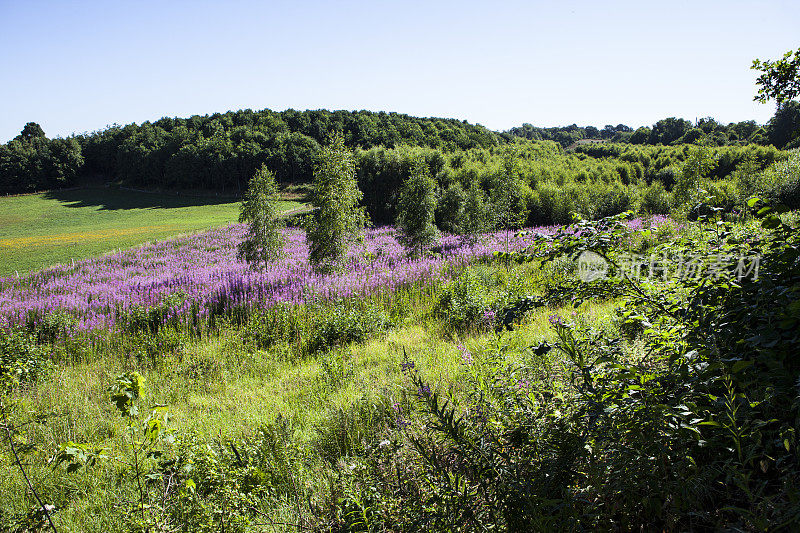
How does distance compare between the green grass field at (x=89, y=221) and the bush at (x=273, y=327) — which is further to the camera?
the green grass field at (x=89, y=221)

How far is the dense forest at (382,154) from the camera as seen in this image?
29359 millimetres

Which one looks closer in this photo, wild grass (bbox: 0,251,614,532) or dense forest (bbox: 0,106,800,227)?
wild grass (bbox: 0,251,614,532)

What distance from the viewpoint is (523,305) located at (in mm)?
2631

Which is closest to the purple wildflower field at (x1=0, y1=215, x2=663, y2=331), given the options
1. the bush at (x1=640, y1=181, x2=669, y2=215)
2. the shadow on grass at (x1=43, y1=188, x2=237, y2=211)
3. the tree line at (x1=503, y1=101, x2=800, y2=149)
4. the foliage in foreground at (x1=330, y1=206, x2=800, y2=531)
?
the foliage in foreground at (x1=330, y1=206, x2=800, y2=531)

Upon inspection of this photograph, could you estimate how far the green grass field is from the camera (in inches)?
1056

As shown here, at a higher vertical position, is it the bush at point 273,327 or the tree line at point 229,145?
the tree line at point 229,145

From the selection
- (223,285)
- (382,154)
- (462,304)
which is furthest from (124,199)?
(462,304)

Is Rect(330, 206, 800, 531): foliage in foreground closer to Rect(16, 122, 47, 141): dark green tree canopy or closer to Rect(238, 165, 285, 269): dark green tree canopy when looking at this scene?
Rect(238, 165, 285, 269): dark green tree canopy

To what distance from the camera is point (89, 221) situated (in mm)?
44156

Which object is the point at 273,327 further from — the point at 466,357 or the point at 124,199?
the point at 124,199

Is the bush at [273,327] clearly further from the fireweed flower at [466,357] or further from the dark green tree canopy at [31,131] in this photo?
the dark green tree canopy at [31,131]

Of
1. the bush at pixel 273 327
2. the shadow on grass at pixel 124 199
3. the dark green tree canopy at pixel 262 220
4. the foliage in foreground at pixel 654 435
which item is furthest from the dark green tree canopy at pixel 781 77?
the shadow on grass at pixel 124 199

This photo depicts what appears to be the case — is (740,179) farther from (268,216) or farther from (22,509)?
(22,509)

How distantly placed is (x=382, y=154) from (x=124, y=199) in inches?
2076
